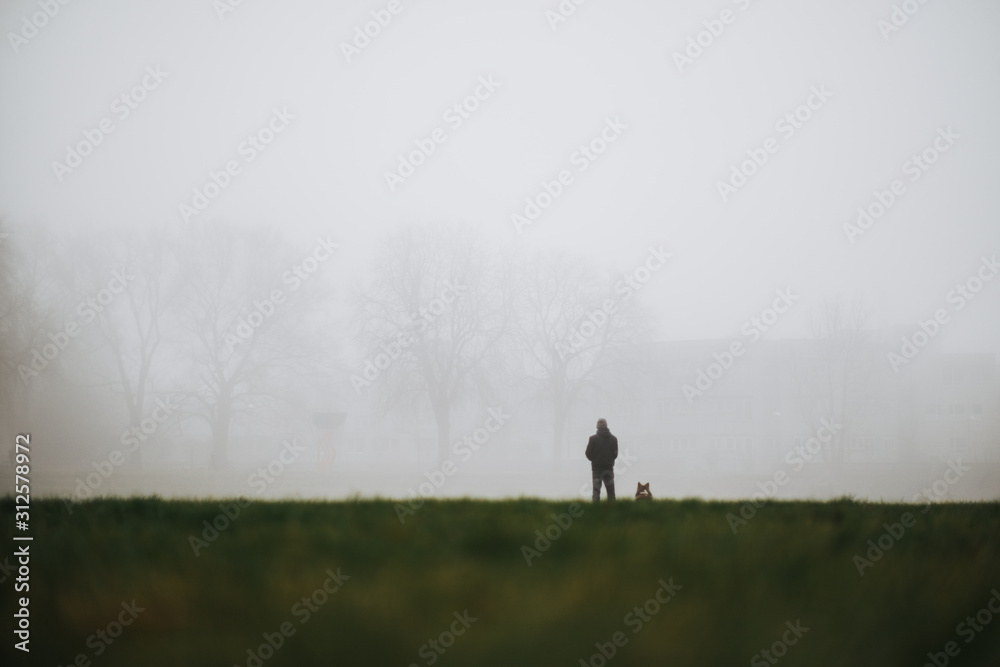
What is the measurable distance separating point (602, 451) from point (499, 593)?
10805 millimetres

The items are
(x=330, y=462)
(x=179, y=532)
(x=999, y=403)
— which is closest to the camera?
(x=179, y=532)

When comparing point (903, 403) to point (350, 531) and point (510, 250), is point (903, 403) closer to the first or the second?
point (510, 250)

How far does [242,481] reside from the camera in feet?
128

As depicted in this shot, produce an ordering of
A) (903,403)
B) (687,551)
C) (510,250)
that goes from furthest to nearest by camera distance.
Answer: (903,403) < (510,250) < (687,551)

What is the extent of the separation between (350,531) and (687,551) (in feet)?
9.33

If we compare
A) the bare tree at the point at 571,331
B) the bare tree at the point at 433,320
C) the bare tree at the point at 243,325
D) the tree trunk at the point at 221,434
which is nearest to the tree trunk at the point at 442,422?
the bare tree at the point at 433,320

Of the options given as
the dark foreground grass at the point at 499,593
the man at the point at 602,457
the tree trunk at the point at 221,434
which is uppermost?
the dark foreground grass at the point at 499,593

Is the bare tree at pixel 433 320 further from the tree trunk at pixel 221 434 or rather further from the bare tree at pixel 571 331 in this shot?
the tree trunk at pixel 221 434

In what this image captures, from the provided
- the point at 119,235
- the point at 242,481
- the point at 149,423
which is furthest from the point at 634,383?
the point at 119,235

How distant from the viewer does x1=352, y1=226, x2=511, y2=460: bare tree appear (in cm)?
4703

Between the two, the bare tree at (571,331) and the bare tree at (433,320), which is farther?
the bare tree at (571,331)

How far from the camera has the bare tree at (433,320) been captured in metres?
47.0

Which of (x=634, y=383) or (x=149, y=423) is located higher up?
(x=634, y=383)

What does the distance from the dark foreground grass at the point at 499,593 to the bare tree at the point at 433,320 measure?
40848 mm
